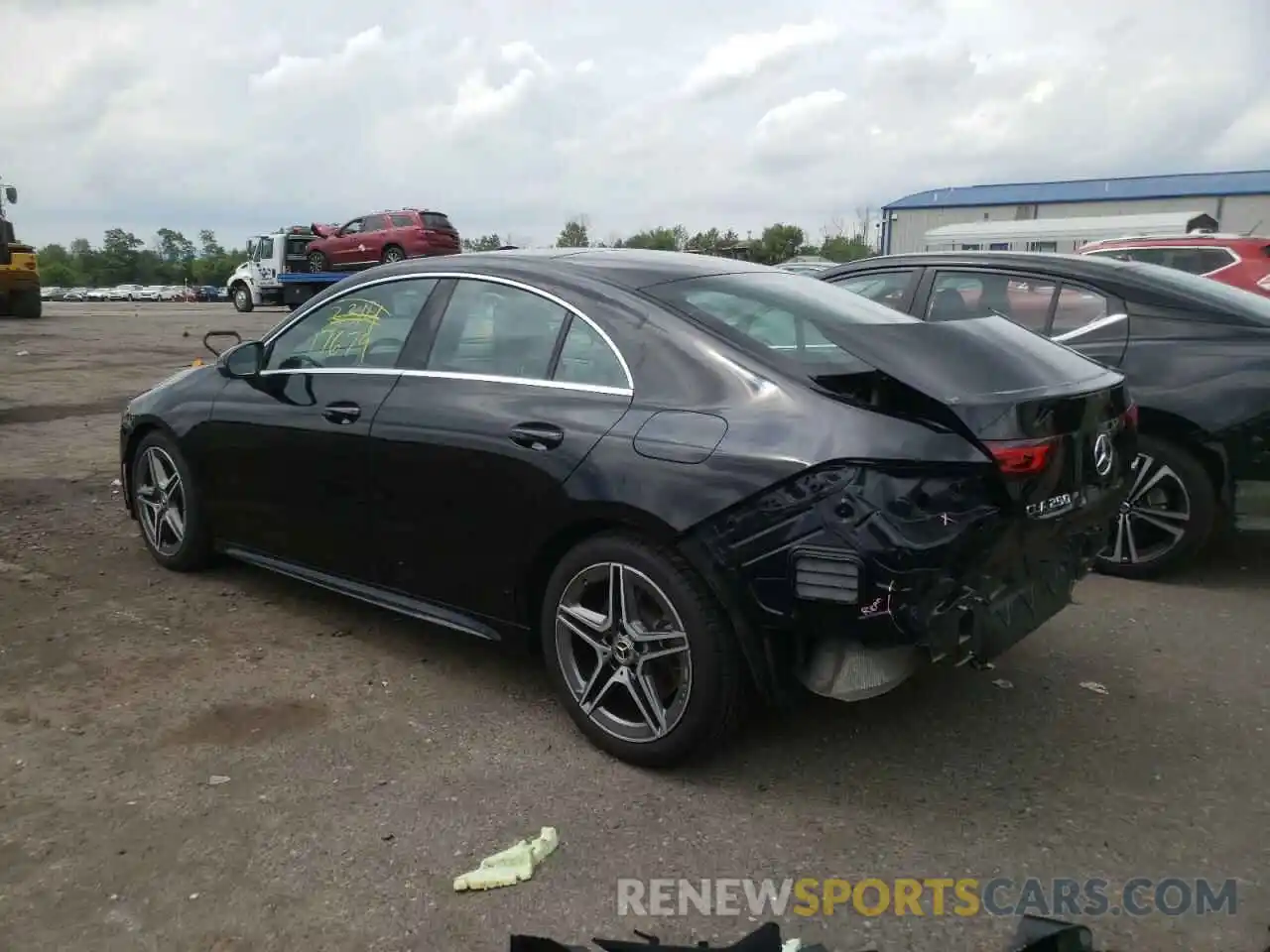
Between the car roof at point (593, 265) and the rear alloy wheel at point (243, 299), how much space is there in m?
29.8

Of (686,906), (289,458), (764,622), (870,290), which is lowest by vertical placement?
(686,906)

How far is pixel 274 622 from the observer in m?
4.59

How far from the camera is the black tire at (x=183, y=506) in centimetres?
495

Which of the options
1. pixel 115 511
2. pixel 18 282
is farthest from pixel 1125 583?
pixel 18 282

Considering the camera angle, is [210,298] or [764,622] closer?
[764,622]

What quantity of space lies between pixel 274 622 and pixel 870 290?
3883mm

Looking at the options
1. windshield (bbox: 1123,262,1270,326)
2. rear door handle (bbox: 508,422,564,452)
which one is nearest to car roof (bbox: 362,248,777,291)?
rear door handle (bbox: 508,422,564,452)

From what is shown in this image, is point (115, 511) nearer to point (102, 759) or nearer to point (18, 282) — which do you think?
point (102, 759)

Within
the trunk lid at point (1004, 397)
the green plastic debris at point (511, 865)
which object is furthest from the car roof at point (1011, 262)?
the green plastic debris at point (511, 865)

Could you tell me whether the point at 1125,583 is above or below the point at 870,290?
below

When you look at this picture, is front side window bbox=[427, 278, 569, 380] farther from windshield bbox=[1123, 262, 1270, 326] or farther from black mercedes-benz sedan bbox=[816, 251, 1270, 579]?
windshield bbox=[1123, 262, 1270, 326]

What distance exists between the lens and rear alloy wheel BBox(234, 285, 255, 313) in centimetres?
3175

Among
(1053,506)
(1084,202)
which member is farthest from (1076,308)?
(1084,202)

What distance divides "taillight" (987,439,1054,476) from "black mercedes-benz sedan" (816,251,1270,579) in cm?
183
